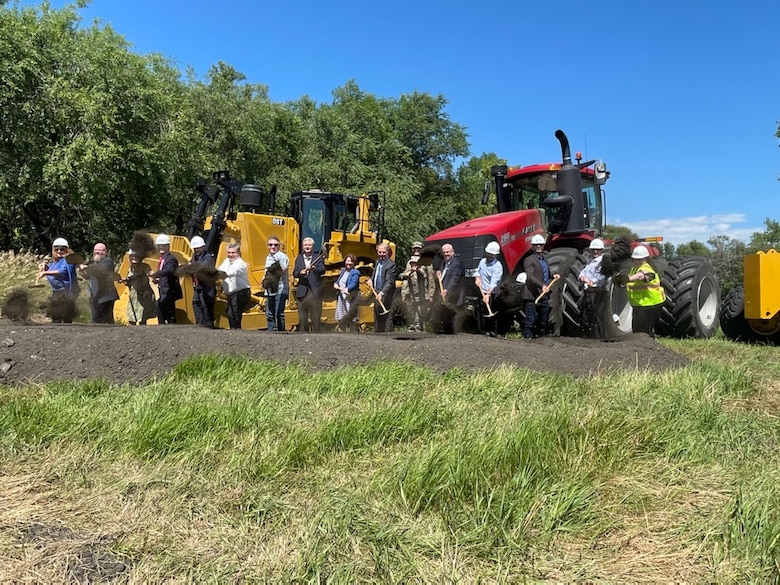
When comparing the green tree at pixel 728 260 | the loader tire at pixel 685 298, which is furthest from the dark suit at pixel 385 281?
the green tree at pixel 728 260

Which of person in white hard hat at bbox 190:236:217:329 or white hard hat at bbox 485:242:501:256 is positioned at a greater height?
white hard hat at bbox 485:242:501:256

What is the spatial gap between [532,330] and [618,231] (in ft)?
10.5

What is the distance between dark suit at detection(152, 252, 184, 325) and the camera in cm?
983

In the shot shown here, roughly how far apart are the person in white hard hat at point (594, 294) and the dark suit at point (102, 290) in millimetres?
7035

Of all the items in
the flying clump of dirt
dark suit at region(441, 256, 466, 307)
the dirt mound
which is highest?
dark suit at region(441, 256, 466, 307)

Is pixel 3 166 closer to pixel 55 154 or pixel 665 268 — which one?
pixel 55 154

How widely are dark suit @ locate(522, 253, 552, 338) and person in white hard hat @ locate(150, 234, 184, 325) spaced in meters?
5.30

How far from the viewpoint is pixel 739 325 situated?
A: 11.3 meters

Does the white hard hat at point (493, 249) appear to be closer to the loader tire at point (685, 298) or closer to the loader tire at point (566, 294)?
the loader tire at point (566, 294)

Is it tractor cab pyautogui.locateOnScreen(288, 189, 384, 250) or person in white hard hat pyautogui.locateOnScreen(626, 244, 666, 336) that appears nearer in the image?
person in white hard hat pyautogui.locateOnScreen(626, 244, 666, 336)

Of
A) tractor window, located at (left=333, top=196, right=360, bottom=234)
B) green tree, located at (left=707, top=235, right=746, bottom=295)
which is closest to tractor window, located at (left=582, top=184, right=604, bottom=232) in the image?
tractor window, located at (left=333, top=196, right=360, bottom=234)

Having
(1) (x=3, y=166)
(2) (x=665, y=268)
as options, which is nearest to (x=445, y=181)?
(1) (x=3, y=166)

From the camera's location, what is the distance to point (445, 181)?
123ft

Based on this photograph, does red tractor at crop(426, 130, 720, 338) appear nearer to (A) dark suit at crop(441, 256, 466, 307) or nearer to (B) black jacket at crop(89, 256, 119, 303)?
(A) dark suit at crop(441, 256, 466, 307)
